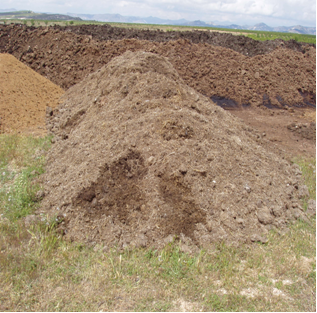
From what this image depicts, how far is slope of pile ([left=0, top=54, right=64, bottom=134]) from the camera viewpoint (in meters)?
8.31

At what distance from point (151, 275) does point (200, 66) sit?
11.1 metres

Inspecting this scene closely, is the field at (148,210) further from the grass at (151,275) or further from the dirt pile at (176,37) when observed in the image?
the dirt pile at (176,37)

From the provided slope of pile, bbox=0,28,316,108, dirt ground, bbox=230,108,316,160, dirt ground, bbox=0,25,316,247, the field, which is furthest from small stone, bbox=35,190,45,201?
slope of pile, bbox=0,28,316,108

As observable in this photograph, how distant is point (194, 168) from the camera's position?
444cm

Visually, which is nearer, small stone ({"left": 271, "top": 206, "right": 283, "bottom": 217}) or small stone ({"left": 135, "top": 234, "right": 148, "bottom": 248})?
small stone ({"left": 135, "top": 234, "right": 148, "bottom": 248})

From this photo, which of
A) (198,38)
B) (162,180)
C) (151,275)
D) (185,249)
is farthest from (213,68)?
(151,275)

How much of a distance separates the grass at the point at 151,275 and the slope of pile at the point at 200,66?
29.3 ft

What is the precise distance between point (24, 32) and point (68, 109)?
888 centimetres

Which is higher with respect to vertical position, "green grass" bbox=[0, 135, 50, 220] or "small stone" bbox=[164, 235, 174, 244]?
"small stone" bbox=[164, 235, 174, 244]

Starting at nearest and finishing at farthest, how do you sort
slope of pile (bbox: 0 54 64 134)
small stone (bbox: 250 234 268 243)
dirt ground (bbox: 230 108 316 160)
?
1. small stone (bbox: 250 234 268 243)
2. dirt ground (bbox: 230 108 316 160)
3. slope of pile (bbox: 0 54 64 134)

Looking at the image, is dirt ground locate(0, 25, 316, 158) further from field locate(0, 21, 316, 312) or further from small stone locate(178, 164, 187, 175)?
small stone locate(178, 164, 187, 175)

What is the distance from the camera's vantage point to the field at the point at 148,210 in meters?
3.17

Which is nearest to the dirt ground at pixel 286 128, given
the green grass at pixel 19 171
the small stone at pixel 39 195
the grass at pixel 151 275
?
the grass at pixel 151 275

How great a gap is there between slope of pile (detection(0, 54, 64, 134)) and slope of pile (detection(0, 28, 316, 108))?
57.3 inches
